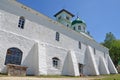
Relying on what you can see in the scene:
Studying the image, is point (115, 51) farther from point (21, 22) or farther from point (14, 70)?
point (14, 70)

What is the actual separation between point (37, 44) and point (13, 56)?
303cm

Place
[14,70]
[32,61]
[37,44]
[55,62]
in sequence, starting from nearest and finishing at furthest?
1. [14,70]
2. [32,61]
3. [37,44]
4. [55,62]

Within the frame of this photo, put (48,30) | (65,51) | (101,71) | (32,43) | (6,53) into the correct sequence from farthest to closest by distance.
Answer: (101,71) → (65,51) → (48,30) → (32,43) → (6,53)

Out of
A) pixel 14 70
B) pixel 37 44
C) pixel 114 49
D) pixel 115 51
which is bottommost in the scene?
pixel 14 70

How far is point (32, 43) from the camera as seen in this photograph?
52.5 ft

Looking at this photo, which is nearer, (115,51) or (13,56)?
(13,56)

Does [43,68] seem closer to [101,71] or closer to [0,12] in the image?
[0,12]

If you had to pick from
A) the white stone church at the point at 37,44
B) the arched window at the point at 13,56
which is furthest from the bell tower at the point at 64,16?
the arched window at the point at 13,56

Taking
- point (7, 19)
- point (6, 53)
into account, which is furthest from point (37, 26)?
point (6, 53)

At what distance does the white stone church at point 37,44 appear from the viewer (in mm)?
14102

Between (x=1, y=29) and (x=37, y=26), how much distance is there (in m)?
4.55

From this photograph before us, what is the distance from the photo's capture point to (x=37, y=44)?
16016 millimetres

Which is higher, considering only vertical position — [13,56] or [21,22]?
[21,22]

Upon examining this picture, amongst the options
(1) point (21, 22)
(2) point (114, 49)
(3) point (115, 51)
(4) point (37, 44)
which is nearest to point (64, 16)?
(2) point (114, 49)
